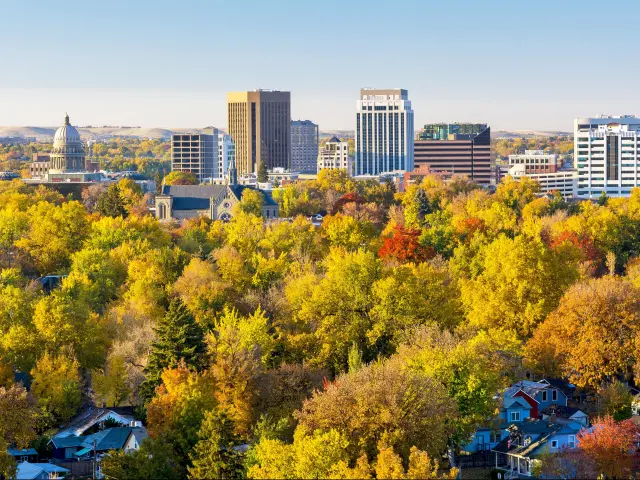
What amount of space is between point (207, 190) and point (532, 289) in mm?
76549

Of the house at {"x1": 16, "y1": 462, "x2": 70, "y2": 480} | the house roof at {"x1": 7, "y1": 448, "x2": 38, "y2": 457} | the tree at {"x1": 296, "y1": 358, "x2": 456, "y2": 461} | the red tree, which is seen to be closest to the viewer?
the tree at {"x1": 296, "y1": 358, "x2": 456, "y2": 461}

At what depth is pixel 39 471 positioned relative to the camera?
173 ft

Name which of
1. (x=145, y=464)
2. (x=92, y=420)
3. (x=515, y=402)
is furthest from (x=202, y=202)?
(x=145, y=464)

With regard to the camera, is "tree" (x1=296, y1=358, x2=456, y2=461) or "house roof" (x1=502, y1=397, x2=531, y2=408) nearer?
"tree" (x1=296, y1=358, x2=456, y2=461)

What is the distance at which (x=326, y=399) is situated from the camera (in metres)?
49.7

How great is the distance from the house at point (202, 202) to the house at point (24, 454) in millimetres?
84549

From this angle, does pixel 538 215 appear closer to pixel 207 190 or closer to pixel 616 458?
pixel 207 190

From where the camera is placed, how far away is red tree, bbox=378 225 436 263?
90.6 meters

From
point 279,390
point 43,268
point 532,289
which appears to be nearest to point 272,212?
point 43,268

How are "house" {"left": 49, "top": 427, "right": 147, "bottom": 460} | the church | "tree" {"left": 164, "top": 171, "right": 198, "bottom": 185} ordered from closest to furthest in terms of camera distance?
1. "house" {"left": 49, "top": 427, "right": 147, "bottom": 460}
2. the church
3. "tree" {"left": 164, "top": 171, "right": 198, "bottom": 185}

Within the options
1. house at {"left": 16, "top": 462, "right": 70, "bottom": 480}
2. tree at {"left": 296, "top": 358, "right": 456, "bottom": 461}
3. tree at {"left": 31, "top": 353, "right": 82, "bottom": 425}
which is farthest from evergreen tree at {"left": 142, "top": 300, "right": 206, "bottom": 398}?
tree at {"left": 296, "top": 358, "right": 456, "bottom": 461}

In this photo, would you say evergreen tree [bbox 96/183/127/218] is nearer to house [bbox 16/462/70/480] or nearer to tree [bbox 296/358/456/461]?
house [bbox 16/462/70/480]

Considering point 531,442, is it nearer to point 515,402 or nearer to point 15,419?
point 515,402

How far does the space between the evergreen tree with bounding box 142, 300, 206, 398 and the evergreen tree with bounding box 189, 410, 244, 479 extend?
8988 mm
